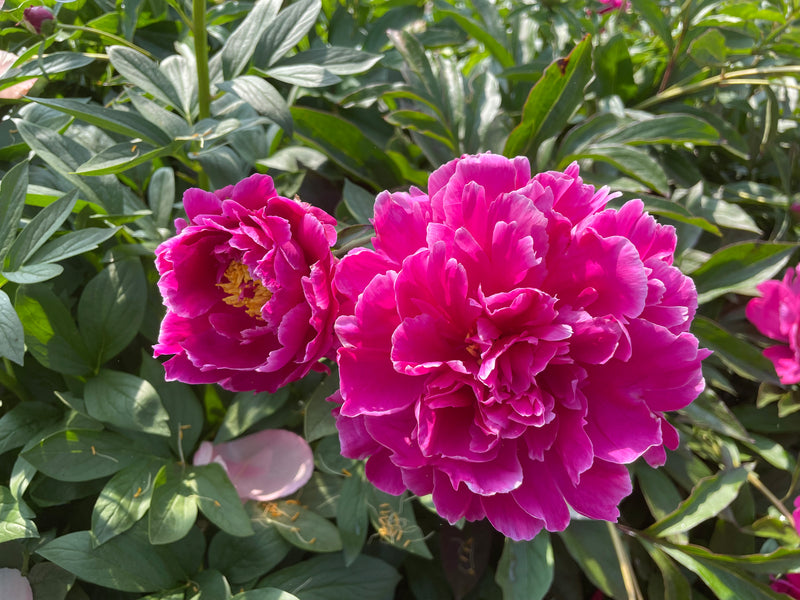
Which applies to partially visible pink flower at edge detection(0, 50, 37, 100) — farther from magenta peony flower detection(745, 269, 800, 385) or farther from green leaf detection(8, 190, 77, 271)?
magenta peony flower detection(745, 269, 800, 385)

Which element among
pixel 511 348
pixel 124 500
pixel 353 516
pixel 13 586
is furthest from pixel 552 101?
pixel 13 586

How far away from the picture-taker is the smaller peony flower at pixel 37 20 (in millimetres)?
579

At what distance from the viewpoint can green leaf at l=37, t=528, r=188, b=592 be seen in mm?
533

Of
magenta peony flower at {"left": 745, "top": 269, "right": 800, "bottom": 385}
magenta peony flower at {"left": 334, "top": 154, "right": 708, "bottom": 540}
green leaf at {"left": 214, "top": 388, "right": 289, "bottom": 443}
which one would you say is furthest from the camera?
magenta peony flower at {"left": 745, "top": 269, "right": 800, "bottom": 385}

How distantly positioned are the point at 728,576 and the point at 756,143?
657 mm

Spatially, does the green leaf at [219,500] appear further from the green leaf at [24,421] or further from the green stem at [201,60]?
the green stem at [201,60]

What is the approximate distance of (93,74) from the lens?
Result: 2.73ft

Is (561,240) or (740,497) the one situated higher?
(561,240)

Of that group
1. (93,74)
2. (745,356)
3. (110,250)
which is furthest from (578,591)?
(93,74)

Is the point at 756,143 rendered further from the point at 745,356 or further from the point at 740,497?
the point at 740,497

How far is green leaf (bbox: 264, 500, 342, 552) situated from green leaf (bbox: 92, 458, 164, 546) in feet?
0.40

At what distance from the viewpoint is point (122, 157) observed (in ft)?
1.80

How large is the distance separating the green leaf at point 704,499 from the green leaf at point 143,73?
2.11 feet

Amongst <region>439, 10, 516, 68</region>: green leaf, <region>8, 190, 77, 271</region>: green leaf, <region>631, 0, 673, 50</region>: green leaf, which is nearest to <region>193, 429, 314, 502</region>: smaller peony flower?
<region>8, 190, 77, 271</region>: green leaf
